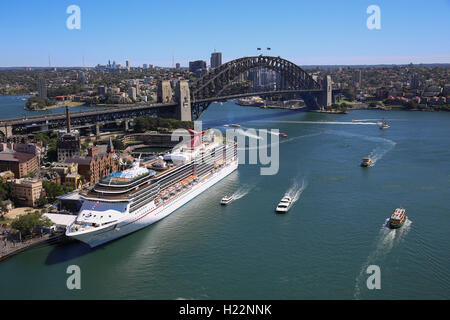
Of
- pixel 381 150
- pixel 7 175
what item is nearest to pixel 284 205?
pixel 7 175

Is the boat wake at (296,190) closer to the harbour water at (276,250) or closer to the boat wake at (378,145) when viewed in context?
the harbour water at (276,250)

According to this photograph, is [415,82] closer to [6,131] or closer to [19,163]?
[6,131]

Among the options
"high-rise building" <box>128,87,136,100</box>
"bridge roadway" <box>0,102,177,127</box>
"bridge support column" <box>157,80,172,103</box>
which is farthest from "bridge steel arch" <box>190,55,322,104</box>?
"high-rise building" <box>128,87,136,100</box>

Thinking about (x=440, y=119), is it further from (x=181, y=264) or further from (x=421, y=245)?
(x=181, y=264)

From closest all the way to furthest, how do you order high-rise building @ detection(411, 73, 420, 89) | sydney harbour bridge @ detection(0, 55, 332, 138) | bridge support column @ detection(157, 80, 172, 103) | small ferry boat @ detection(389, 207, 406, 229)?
1. small ferry boat @ detection(389, 207, 406, 229)
2. sydney harbour bridge @ detection(0, 55, 332, 138)
3. bridge support column @ detection(157, 80, 172, 103)
4. high-rise building @ detection(411, 73, 420, 89)

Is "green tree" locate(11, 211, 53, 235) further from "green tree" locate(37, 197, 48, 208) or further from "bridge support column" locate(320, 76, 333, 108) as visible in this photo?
"bridge support column" locate(320, 76, 333, 108)

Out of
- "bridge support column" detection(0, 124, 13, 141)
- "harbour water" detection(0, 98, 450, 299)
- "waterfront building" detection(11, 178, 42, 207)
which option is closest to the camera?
"harbour water" detection(0, 98, 450, 299)
